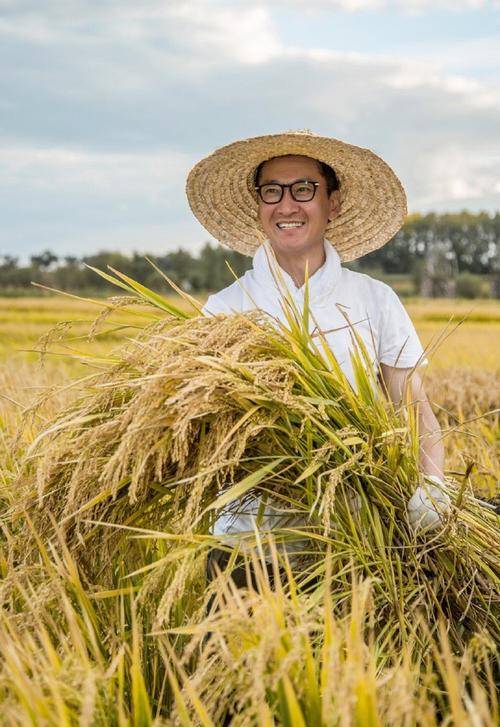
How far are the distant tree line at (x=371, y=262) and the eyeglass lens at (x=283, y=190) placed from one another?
37.3m

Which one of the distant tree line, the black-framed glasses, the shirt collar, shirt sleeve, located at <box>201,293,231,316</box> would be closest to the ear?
the black-framed glasses

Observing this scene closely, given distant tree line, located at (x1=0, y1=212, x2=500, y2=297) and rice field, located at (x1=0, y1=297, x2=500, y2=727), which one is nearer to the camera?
rice field, located at (x1=0, y1=297, x2=500, y2=727)

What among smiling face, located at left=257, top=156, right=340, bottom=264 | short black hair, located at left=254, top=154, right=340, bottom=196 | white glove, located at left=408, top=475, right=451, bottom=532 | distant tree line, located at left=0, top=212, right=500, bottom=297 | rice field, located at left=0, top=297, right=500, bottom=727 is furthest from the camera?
distant tree line, located at left=0, top=212, right=500, bottom=297

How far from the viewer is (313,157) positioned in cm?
290

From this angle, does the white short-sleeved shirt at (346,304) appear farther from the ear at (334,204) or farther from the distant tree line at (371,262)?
the distant tree line at (371,262)

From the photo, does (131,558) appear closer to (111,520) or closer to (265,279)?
(111,520)

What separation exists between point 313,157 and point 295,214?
0.83ft

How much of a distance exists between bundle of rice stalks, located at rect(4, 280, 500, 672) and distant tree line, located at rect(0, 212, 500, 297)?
125ft

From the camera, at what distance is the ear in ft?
10.0

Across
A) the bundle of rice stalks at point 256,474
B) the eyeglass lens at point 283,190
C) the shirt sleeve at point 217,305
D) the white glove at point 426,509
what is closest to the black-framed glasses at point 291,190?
the eyeglass lens at point 283,190

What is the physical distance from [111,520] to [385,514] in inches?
28.7

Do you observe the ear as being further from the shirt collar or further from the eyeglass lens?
the shirt collar

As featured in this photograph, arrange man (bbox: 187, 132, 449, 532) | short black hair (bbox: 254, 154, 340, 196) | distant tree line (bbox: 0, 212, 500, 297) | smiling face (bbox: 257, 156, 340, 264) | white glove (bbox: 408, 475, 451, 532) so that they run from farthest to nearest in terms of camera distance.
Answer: distant tree line (bbox: 0, 212, 500, 297)
short black hair (bbox: 254, 154, 340, 196)
smiling face (bbox: 257, 156, 340, 264)
man (bbox: 187, 132, 449, 532)
white glove (bbox: 408, 475, 451, 532)

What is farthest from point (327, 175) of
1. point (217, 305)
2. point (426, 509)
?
point (426, 509)
